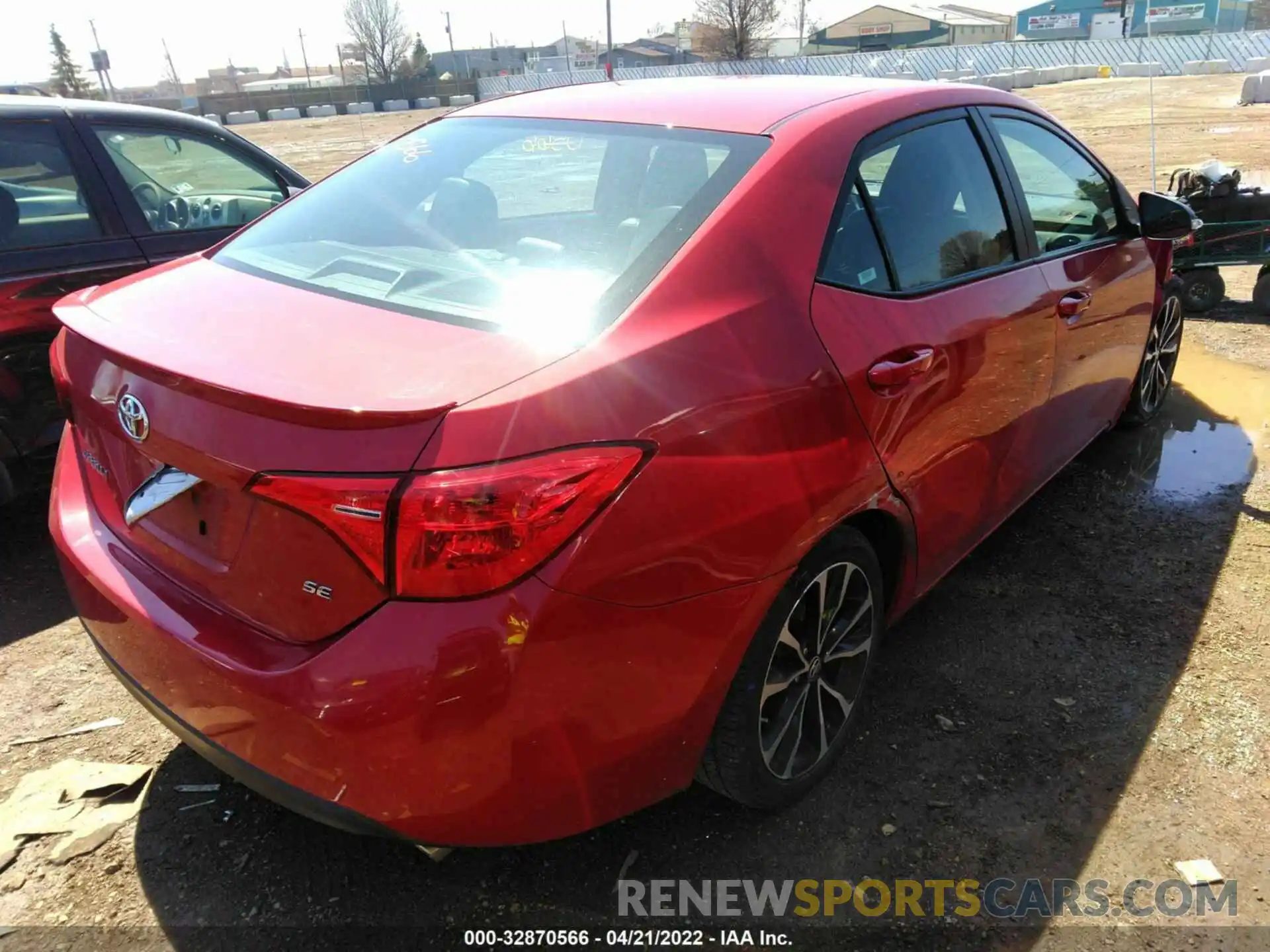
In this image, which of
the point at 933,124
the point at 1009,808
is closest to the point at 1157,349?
the point at 933,124

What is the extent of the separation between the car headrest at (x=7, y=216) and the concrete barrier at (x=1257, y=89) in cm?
3209

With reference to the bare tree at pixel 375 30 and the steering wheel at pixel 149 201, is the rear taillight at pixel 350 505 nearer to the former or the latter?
the steering wheel at pixel 149 201

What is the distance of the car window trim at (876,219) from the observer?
2324 mm

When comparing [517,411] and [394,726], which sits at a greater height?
[517,411]

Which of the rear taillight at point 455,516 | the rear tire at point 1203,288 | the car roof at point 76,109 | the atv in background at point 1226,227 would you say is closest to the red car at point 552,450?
the rear taillight at point 455,516

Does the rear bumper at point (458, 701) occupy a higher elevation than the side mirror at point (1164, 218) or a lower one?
lower

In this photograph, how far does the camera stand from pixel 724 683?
1.98 meters

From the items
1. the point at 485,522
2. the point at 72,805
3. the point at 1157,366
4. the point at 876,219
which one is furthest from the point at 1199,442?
the point at 72,805

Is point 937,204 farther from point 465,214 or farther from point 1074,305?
point 465,214

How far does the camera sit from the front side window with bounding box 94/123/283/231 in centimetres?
424

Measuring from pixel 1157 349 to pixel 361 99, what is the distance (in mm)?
70033

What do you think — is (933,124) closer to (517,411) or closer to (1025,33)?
(517,411)

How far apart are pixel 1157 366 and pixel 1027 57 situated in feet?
180

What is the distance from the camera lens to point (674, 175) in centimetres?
232
